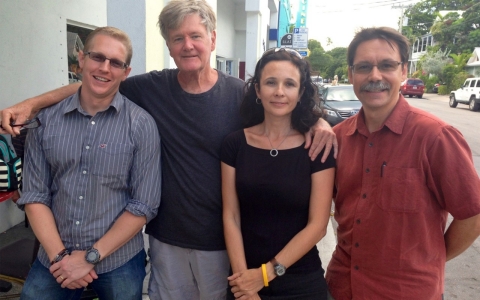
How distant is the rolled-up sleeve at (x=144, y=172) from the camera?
2109 mm

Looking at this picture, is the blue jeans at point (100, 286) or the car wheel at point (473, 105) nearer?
the blue jeans at point (100, 286)

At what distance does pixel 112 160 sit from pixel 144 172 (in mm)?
177

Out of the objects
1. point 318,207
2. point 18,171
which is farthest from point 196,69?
point 18,171

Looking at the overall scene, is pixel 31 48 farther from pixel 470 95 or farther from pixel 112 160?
pixel 470 95

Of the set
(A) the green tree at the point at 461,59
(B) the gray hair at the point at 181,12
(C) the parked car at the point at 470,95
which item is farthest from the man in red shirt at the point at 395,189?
(A) the green tree at the point at 461,59

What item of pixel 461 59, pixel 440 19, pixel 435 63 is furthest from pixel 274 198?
pixel 440 19

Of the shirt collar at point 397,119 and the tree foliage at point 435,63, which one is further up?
the tree foliage at point 435,63

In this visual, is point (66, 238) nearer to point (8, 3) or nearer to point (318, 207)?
point (318, 207)

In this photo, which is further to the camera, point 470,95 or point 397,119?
point 470,95

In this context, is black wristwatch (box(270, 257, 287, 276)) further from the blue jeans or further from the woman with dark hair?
the blue jeans

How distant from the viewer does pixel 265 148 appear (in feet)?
6.92

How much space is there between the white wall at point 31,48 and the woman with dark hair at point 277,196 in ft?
10.6

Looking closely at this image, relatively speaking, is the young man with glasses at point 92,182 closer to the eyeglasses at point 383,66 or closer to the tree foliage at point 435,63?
the eyeglasses at point 383,66

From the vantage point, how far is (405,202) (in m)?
1.77
